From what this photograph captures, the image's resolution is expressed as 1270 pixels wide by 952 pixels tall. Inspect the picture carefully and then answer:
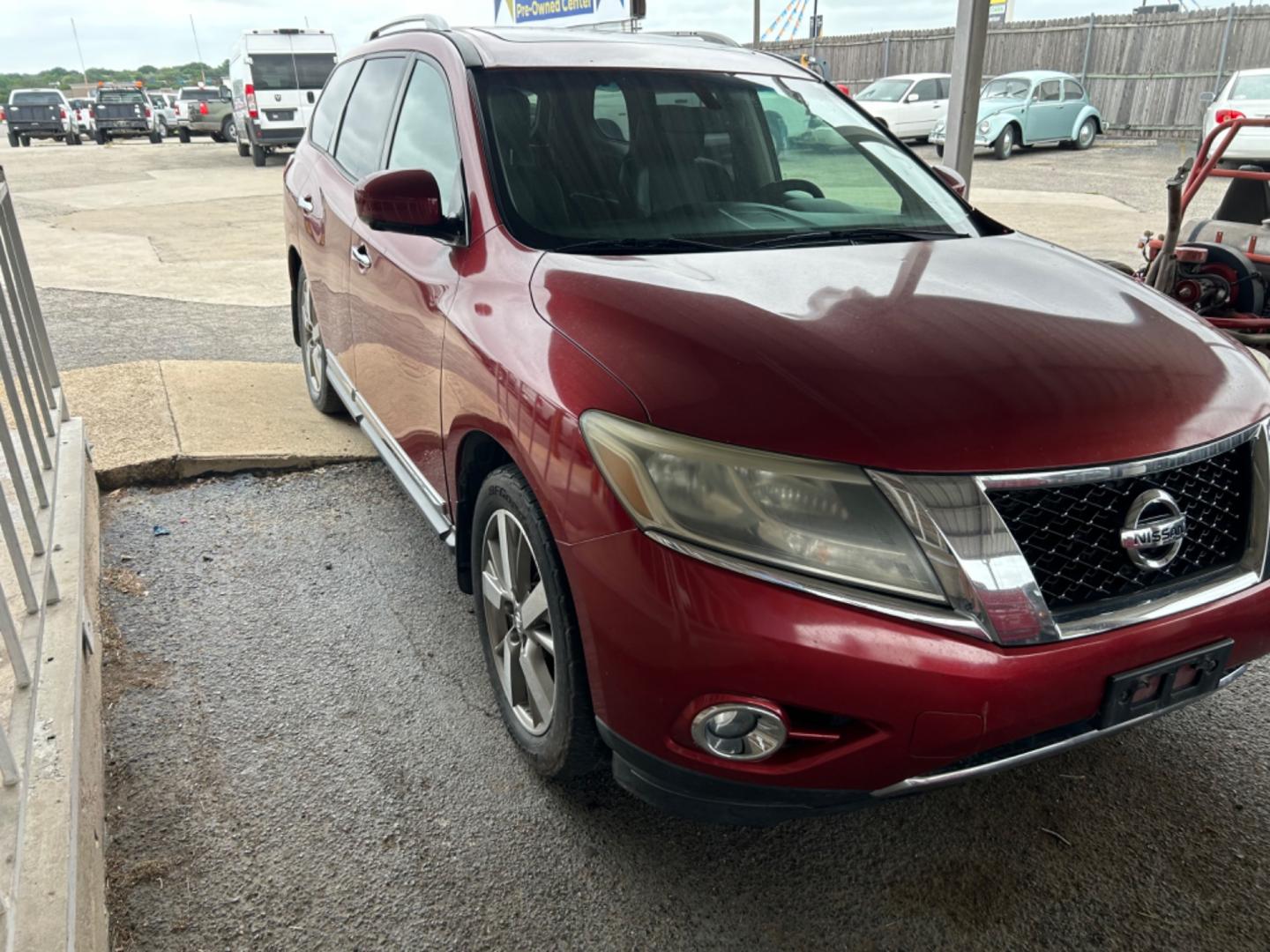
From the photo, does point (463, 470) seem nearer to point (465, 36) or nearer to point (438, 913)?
point (438, 913)

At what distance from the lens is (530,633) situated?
2.26 meters

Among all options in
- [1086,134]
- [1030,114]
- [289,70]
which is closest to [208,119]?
[289,70]

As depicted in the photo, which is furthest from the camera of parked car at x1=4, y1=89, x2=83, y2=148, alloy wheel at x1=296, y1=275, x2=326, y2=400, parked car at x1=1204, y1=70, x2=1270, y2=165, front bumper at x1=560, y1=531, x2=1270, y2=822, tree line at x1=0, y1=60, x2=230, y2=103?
tree line at x1=0, y1=60, x2=230, y2=103

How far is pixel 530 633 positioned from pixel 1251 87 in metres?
14.1

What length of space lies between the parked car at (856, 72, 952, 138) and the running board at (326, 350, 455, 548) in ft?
61.2

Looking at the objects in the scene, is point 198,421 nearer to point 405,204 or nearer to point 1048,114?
point 405,204

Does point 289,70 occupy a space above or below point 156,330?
above

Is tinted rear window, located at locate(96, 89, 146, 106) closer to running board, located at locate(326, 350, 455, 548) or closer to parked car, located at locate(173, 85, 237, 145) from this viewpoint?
parked car, located at locate(173, 85, 237, 145)

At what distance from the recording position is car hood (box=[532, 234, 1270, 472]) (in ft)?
5.75

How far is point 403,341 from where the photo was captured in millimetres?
2904

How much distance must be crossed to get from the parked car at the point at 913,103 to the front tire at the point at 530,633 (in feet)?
65.4

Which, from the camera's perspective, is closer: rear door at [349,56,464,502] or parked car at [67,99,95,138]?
rear door at [349,56,464,502]

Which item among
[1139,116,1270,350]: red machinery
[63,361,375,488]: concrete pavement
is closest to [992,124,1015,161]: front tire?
[1139,116,1270,350]: red machinery

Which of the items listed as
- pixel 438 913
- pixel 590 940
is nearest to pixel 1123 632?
pixel 590 940
